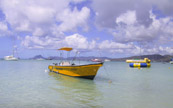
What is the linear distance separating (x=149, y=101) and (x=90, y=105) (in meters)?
3.70

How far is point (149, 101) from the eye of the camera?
985 cm

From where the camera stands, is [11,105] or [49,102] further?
[49,102]

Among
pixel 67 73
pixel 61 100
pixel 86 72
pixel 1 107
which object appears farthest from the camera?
pixel 67 73

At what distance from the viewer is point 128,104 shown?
9.09 m

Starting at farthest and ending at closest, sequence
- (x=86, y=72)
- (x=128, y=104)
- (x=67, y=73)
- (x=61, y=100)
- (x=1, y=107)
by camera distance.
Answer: (x=67, y=73)
(x=86, y=72)
(x=61, y=100)
(x=128, y=104)
(x=1, y=107)

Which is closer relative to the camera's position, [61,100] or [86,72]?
[61,100]

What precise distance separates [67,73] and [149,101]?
42.4ft

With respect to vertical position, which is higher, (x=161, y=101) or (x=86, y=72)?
(x=86, y=72)

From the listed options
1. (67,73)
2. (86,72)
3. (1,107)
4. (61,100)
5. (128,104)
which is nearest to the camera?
(1,107)

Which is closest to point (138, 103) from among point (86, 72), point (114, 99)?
point (114, 99)

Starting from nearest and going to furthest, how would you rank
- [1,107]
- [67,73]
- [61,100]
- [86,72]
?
[1,107] → [61,100] → [86,72] → [67,73]

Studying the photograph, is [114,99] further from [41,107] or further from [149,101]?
[41,107]

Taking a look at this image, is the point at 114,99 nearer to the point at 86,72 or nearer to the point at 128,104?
the point at 128,104

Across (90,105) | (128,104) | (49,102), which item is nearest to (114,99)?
(128,104)
